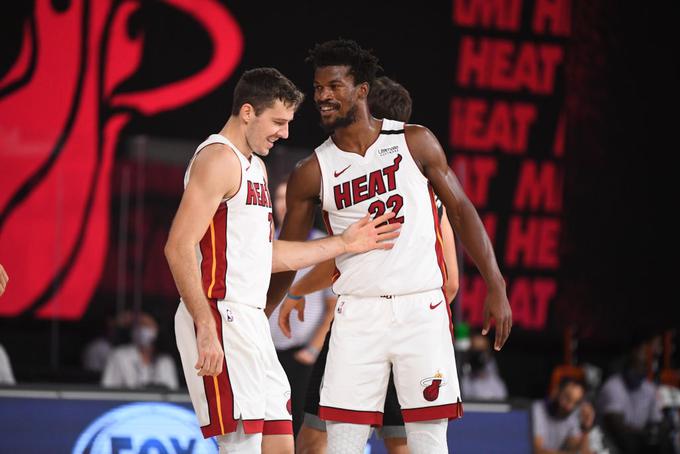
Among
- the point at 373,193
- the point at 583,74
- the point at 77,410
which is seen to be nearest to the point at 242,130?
the point at 373,193

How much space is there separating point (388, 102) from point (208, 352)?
167 cm

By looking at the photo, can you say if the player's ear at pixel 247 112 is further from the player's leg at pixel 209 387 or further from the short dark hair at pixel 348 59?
the player's leg at pixel 209 387

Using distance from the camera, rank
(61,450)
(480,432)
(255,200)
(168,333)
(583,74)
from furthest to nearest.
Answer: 1. (583,74)
2. (168,333)
3. (480,432)
4. (61,450)
5. (255,200)

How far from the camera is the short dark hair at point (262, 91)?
13.9 feet

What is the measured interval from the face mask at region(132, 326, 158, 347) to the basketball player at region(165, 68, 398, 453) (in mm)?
4758

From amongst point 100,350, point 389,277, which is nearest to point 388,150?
point 389,277

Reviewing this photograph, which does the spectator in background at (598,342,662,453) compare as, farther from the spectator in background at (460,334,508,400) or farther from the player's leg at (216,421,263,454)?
the player's leg at (216,421,263,454)

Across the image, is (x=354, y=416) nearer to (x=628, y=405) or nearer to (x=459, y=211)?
(x=459, y=211)

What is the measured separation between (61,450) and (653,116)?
7.38 meters

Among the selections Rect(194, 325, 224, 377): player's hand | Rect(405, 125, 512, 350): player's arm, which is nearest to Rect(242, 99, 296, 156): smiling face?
Rect(405, 125, 512, 350): player's arm

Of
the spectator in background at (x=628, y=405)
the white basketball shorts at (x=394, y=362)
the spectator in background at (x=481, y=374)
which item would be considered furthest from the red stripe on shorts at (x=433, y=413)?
the spectator in background at (x=628, y=405)

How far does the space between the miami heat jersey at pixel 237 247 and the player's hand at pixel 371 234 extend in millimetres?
358

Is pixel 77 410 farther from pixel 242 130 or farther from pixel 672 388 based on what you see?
pixel 672 388

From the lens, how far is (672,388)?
35.4 feet
